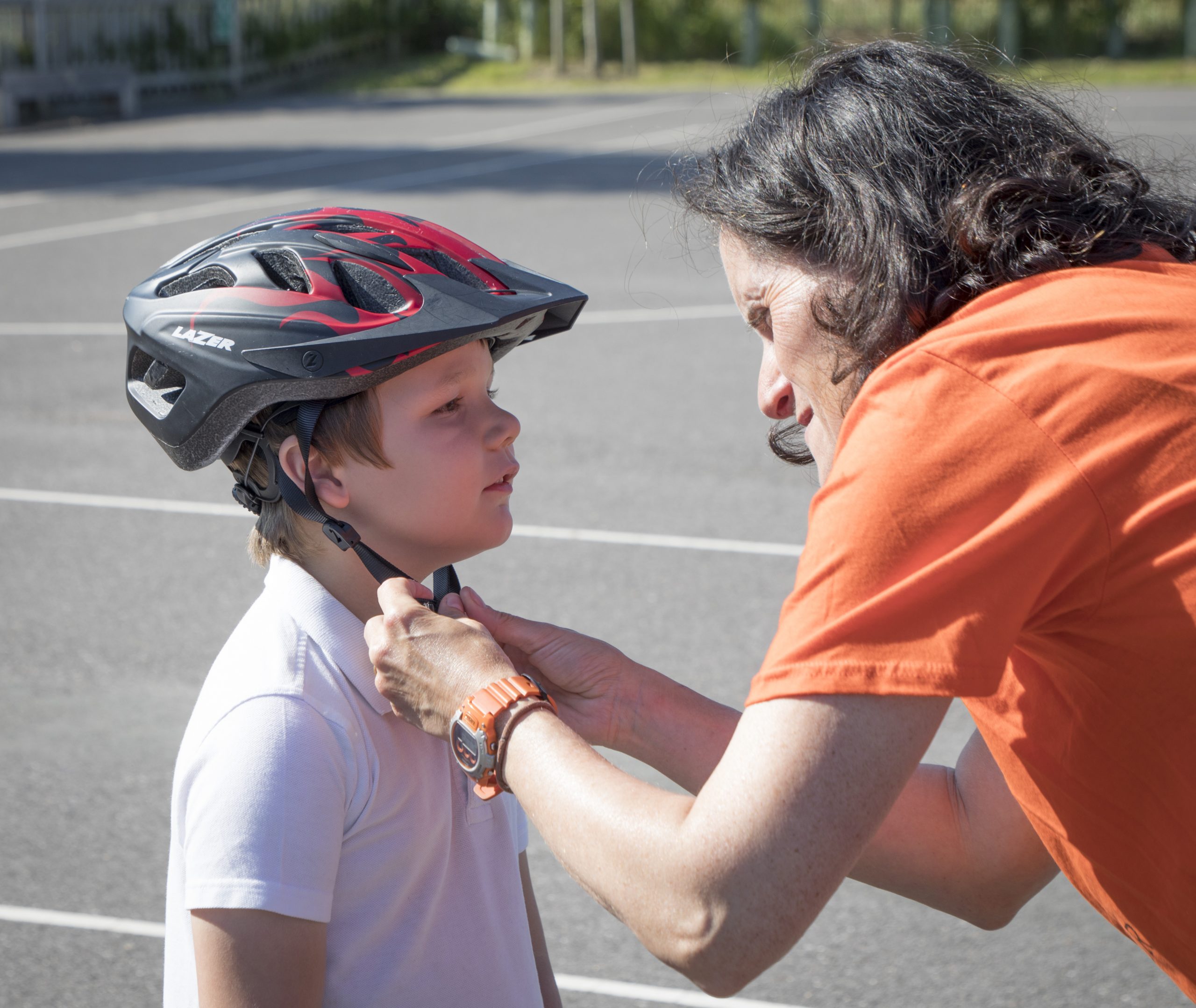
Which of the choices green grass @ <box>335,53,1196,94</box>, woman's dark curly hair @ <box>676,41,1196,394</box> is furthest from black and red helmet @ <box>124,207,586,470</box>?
green grass @ <box>335,53,1196,94</box>

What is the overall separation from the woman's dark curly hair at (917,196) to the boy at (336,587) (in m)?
0.60

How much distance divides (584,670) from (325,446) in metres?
0.60

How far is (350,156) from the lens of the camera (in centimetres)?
2014

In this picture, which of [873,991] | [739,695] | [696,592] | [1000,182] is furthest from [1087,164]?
[696,592]

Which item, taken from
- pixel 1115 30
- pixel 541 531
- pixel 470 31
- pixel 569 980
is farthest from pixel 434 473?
pixel 470 31

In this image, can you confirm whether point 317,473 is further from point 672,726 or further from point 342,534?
point 672,726

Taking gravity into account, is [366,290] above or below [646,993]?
above

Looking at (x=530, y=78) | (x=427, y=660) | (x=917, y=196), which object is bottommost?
(x=530, y=78)

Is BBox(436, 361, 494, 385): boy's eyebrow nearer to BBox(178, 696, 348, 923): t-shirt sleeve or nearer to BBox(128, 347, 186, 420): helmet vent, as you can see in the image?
BBox(128, 347, 186, 420): helmet vent

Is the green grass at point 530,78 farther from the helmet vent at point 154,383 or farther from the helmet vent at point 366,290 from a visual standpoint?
the helmet vent at point 366,290

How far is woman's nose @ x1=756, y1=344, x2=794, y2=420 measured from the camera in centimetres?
193

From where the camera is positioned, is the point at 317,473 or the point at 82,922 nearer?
the point at 317,473

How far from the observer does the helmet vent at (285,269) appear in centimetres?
232

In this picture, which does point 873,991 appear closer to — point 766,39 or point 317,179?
point 317,179
